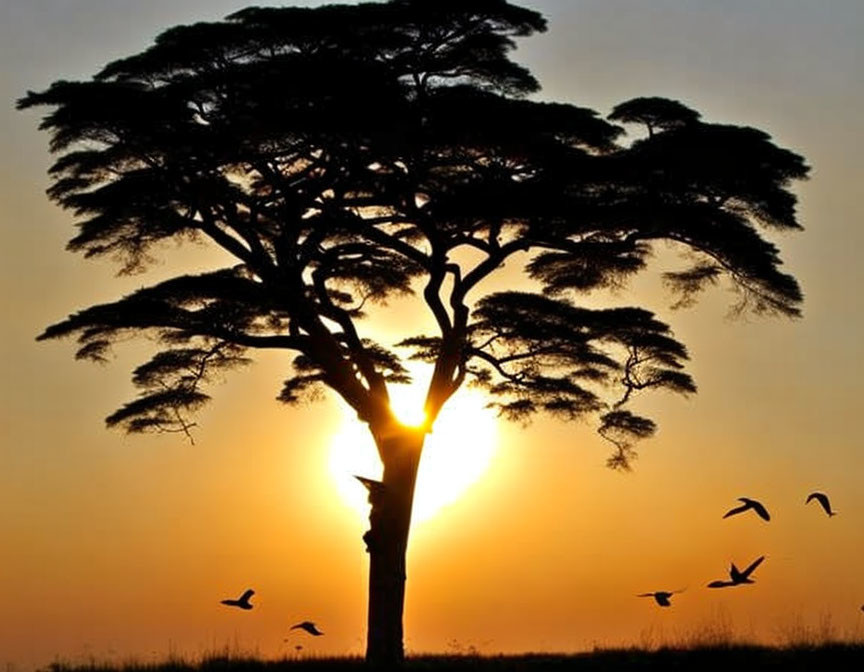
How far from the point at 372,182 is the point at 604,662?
793cm

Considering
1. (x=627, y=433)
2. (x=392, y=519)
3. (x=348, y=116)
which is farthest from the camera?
(x=627, y=433)

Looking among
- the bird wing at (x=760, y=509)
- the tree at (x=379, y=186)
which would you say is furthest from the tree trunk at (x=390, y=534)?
the bird wing at (x=760, y=509)

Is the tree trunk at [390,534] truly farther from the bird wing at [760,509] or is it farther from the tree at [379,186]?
the bird wing at [760,509]

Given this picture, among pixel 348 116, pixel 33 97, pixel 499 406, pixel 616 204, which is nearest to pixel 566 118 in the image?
pixel 616 204

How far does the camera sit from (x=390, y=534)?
26.6m

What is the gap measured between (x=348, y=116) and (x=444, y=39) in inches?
82.1

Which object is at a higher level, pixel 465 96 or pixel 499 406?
pixel 465 96

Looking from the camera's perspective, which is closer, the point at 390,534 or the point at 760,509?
the point at 760,509

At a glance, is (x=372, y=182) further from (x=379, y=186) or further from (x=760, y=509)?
(x=760, y=509)

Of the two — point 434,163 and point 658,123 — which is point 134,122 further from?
point 658,123

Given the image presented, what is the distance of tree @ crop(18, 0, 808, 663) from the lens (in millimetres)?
25578

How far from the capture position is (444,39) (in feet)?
85.3

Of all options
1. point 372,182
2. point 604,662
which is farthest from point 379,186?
point 604,662

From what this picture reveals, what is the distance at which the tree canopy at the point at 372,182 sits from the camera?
25.6 meters
